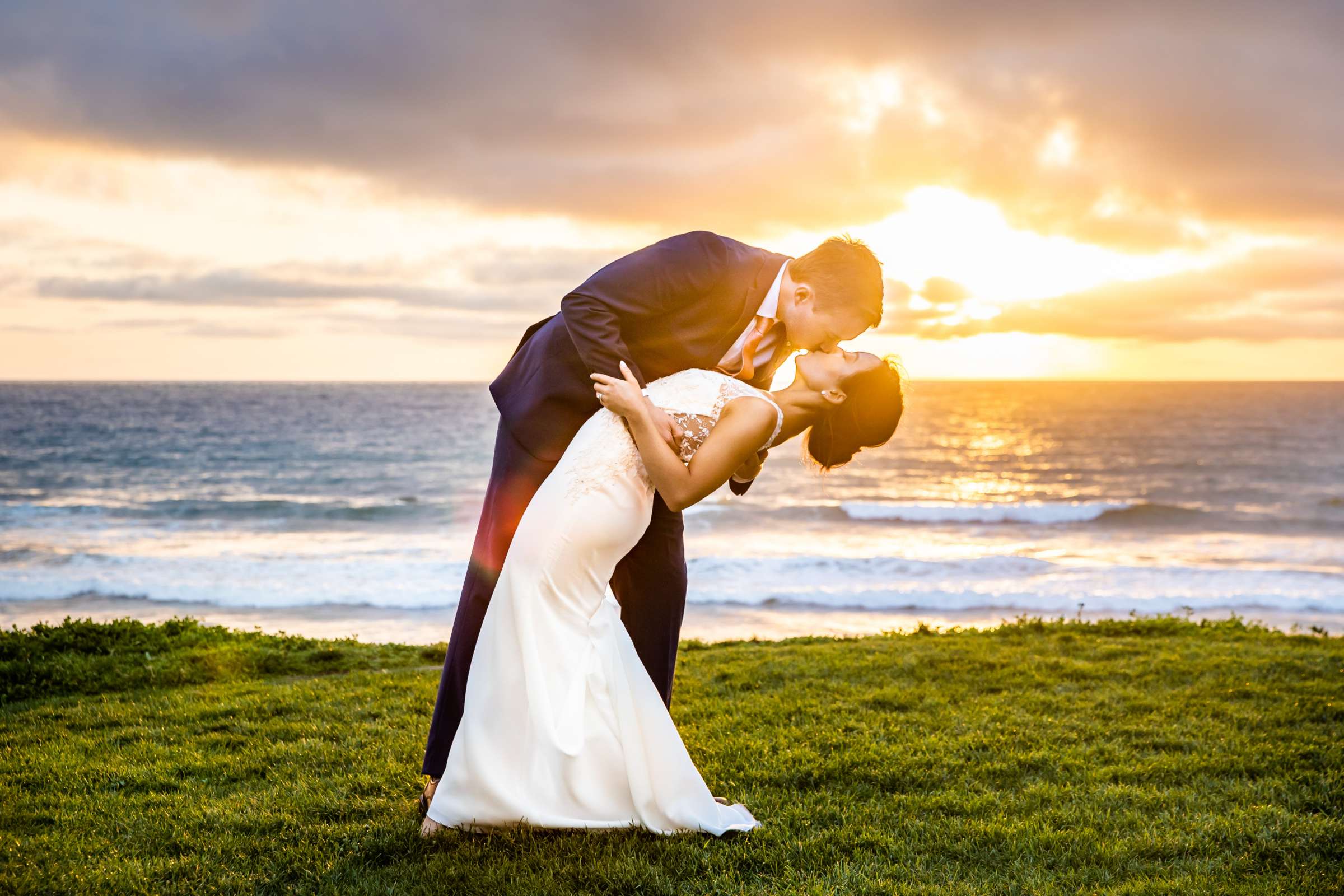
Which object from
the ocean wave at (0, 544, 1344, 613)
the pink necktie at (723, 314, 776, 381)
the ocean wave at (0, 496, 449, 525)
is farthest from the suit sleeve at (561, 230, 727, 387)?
the ocean wave at (0, 496, 449, 525)

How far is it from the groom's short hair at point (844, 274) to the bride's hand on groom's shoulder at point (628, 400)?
0.74 meters

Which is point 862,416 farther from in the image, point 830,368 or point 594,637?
point 594,637

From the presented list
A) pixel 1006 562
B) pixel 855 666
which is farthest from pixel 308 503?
pixel 855 666

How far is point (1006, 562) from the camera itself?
1877 centimetres

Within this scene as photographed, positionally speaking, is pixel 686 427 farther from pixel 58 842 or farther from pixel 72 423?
pixel 72 423

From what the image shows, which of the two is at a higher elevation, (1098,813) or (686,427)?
(686,427)

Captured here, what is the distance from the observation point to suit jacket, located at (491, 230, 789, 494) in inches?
130

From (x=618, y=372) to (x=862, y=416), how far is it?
1039mm

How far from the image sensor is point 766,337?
365 cm

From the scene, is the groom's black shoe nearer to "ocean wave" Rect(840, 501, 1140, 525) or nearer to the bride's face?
the bride's face

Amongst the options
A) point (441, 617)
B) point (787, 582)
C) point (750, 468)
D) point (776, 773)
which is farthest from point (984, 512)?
point (750, 468)

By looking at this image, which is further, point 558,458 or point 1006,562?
point 1006,562

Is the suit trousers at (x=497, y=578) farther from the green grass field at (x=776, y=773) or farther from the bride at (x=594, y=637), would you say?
the green grass field at (x=776, y=773)

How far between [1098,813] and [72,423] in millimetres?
61062
